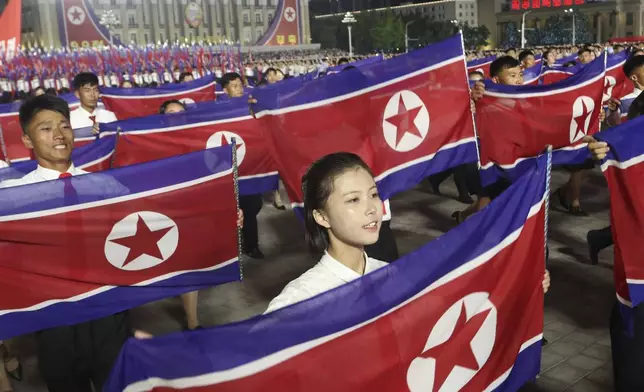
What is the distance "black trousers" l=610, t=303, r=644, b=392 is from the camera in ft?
11.3

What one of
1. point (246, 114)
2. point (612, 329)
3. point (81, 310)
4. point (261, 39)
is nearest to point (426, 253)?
point (612, 329)

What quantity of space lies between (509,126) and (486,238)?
144 inches

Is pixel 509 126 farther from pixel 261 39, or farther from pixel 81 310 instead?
pixel 261 39

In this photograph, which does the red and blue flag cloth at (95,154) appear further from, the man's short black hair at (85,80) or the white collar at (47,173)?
the white collar at (47,173)

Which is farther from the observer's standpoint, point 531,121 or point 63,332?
point 531,121

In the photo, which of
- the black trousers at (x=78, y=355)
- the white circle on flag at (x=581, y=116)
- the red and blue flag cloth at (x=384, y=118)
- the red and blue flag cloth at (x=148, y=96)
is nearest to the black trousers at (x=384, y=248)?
the red and blue flag cloth at (x=384, y=118)

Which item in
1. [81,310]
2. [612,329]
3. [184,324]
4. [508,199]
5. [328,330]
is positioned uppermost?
[508,199]

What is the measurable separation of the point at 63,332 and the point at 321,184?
1.70 metres

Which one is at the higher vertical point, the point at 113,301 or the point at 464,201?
the point at 113,301

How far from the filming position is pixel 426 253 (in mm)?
2547

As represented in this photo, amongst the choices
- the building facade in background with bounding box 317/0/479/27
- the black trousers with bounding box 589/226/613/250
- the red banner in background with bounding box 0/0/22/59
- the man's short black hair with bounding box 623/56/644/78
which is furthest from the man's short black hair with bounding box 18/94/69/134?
the building facade in background with bounding box 317/0/479/27

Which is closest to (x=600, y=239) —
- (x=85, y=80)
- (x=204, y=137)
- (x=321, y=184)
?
(x=204, y=137)

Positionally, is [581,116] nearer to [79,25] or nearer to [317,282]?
[317,282]

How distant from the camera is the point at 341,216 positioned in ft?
8.29
